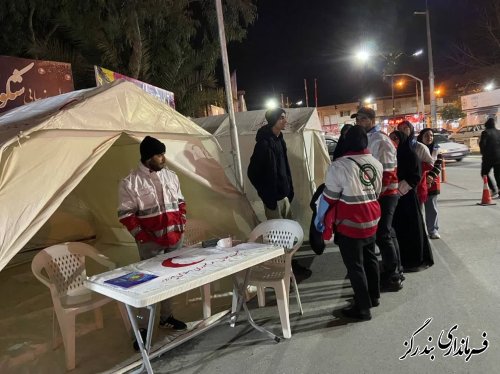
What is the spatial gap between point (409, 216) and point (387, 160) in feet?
3.38

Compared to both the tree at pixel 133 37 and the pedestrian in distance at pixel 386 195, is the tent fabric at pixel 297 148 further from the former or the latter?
the tree at pixel 133 37

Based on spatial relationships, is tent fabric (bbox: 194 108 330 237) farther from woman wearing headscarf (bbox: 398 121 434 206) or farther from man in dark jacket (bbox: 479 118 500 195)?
man in dark jacket (bbox: 479 118 500 195)

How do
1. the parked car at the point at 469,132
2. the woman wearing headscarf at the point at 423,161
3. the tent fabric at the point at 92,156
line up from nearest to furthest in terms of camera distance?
the tent fabric at the point at 92,156 < the woman wearing headscarf at the point at 423,161 < the parked car at the point at 469,132

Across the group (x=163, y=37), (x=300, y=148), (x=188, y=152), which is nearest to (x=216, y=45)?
(x=163, y=37)

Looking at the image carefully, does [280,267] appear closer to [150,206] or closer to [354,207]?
[354,207]

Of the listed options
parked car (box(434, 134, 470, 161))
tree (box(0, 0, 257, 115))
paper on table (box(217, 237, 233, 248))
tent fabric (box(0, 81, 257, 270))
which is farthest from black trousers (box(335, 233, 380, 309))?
parked car (box(434, 134, 470, 161))

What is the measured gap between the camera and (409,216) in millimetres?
4926

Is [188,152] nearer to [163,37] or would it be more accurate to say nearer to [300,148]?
[300,148]

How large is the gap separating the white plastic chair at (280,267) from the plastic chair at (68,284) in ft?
4.50

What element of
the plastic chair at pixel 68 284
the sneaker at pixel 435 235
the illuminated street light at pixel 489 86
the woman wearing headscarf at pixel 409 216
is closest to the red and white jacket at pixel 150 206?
the plastic chair at pixel 68 284

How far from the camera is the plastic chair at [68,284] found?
335 centimetres

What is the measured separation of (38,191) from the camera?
317 centimetres

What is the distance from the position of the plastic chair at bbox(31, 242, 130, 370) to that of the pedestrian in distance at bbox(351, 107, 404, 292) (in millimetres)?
2802

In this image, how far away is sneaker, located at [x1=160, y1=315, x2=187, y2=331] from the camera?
3877 millimetres
